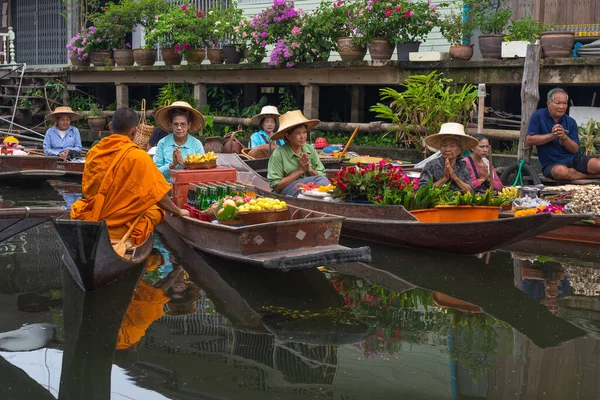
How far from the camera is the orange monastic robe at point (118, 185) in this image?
23.8ft

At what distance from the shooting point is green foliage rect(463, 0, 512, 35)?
1331 cm

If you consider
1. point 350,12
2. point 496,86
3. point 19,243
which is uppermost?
point 350,12

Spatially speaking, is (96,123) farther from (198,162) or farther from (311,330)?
(311,330)

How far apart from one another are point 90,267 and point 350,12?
29.1 ft

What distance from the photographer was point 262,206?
763 cm

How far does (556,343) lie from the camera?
6.10 metres

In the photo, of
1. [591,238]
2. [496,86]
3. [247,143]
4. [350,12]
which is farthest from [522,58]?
[247,143]

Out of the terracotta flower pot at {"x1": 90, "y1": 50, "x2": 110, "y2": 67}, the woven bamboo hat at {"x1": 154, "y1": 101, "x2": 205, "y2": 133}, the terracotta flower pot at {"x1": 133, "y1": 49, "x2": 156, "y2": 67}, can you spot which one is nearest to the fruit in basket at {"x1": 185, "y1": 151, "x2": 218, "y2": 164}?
the woven bamboo hat at {"x1": 154, "y1": 101, "x2": 205, "y2": 133}

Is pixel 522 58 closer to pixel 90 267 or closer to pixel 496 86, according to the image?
pixel 496 86

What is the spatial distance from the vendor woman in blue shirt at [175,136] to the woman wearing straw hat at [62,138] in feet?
14.9

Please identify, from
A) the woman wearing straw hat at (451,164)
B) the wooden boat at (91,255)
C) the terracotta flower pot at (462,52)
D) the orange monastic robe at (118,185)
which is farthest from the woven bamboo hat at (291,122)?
the terracotta flower pot at (462,52)

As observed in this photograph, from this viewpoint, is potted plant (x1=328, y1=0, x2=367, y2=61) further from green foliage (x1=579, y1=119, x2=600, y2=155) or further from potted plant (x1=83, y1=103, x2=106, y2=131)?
potted plant (x1=83, y1=103, x2=106, y2=131)

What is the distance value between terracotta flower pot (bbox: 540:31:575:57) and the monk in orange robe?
6733 millimetres

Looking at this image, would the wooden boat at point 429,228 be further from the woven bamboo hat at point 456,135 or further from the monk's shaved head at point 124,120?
the monk's shaved head at point 124,120
